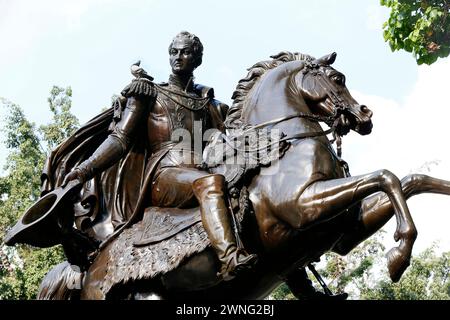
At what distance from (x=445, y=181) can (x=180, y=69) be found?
2.89 meters

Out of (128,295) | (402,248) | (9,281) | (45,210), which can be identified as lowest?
(9,281)

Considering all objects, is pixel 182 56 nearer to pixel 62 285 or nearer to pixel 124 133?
A: pixel 124 133

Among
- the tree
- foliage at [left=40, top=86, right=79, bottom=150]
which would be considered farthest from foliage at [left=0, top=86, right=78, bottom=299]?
the tree

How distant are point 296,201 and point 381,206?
75cm

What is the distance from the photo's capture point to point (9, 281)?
20938mm

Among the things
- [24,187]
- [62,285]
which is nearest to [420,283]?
[24,187]

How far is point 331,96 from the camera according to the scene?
7.04 meters

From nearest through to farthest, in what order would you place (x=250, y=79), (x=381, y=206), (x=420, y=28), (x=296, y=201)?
(x=296, y=201)
(x=381, y=206)
(x=250, y=79)
(x=420, y=28)

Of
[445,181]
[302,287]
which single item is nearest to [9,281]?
[302,287]

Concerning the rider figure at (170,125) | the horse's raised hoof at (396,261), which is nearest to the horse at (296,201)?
the horse's raised hoof at (396,261)

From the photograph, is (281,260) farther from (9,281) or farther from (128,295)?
(9,281)

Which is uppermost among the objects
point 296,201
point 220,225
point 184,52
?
point 184,52

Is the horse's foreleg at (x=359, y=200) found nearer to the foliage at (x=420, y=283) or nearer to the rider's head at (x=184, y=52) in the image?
the rider's head at (x=184, y=52)

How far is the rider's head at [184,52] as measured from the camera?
7.94 metres
